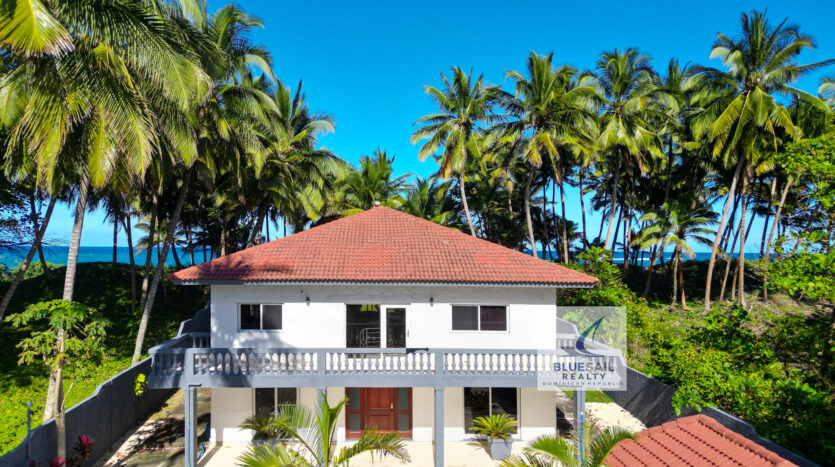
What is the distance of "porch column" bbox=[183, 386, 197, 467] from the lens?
11109 mm

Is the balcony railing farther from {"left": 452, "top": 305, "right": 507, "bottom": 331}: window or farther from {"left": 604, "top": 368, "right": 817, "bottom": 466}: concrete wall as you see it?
{"left": 604, "top": 368, "right": 817, "bottom": 466}: concrete wall

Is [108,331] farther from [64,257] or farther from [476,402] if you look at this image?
[64,257]

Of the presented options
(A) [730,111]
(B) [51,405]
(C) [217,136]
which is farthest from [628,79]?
(B) [51,405]

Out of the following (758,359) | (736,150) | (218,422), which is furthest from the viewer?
(736,150)

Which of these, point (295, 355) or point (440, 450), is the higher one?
point (295, 355)

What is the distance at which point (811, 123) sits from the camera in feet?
84.8

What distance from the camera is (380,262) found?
13.5 metres

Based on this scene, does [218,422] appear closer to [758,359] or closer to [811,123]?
[758,359]

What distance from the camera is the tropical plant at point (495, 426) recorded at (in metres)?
12.4

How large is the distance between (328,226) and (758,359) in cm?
1348

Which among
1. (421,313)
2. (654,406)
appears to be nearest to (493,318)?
(421,313)

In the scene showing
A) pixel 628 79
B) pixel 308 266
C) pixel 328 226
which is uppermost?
pixel 628 79

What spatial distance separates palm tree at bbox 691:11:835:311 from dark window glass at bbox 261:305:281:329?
79.4 feet

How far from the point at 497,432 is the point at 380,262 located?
6043 mm
